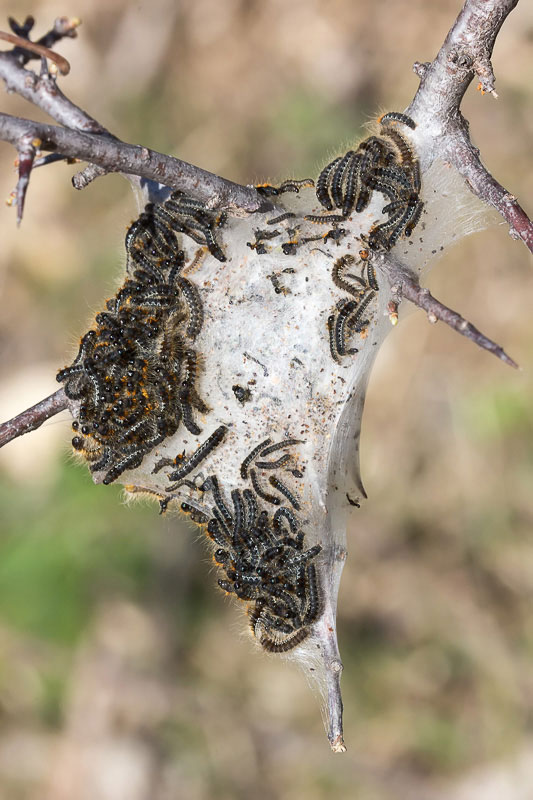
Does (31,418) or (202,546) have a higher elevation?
(202,546)

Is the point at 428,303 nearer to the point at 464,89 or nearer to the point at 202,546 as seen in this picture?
the point at 464,89

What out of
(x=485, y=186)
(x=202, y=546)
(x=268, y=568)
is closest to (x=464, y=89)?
(x=485, y=186)

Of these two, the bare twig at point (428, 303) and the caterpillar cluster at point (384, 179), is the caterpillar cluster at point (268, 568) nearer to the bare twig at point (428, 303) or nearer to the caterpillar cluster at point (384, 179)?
the bare twig at point (428, 303)

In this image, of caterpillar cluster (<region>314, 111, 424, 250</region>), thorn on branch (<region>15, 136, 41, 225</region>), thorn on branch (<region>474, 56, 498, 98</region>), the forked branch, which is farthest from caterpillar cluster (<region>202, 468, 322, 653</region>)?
thorn on branch (<region>474, 56, 498, 98</region>)

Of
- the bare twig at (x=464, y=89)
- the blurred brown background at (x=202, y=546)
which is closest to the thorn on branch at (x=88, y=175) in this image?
the bare twig at (x=464, y=89)

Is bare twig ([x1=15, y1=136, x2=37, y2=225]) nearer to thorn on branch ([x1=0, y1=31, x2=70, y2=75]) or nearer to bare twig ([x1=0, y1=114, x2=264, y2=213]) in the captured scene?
bare twig ([x1=0, y1=114, x2=264, y2=213])

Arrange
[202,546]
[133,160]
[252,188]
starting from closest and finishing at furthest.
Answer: [133,160], [252,188], [202,546]

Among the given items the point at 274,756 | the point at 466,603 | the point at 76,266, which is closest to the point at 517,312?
the point at 466,603

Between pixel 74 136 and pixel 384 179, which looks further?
pixel 384 179
